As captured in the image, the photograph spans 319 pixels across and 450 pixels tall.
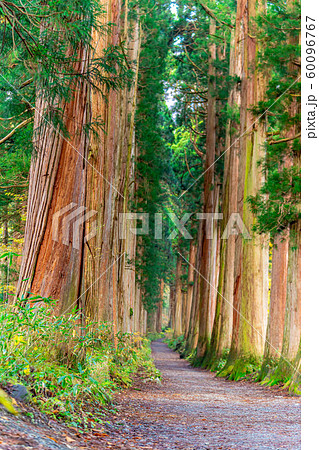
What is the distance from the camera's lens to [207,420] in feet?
19.9

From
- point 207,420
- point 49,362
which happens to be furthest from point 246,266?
point 49,362

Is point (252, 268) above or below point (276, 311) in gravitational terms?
above

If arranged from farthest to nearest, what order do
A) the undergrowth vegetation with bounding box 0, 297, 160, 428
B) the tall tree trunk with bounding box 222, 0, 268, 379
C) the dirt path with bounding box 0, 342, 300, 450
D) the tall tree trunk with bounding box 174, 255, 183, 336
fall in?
the tall tree trunk with bounding box 174, 255, 183, 336
the tall tree trunk with bounding box 222, 0, 268, 379
the undergrowth vegetation with bounding box 0, 297, 160, 428
the dirt path with bounding box 0, 342, 300, 450

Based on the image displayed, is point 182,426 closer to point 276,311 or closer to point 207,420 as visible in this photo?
point 207,420

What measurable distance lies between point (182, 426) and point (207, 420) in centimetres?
70

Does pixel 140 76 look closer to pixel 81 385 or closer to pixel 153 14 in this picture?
pixel 153 14

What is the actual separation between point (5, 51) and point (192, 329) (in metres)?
21.5

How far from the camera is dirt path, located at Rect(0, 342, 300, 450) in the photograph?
3646mm

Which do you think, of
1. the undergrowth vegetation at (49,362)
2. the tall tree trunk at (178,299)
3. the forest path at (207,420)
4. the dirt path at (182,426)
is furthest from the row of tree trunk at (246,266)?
the tall tree trunk at (178,299)

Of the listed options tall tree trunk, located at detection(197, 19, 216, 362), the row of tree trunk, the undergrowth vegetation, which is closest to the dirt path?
the undergrowth vegetation

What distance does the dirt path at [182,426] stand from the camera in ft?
12.0

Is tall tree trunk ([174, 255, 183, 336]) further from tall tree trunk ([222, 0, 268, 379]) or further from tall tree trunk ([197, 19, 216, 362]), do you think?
tall tree trunk ([222, 0, 268, 379])

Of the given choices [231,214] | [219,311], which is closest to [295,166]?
[231,214]

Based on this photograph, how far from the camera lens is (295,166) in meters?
9.55
